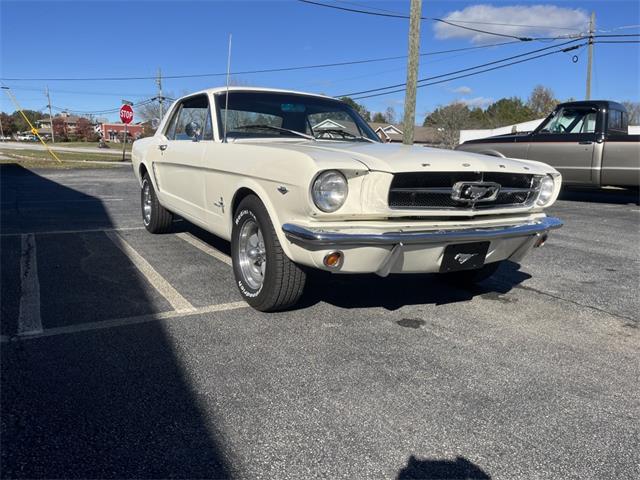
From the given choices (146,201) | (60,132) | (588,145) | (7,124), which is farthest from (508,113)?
(7,124)

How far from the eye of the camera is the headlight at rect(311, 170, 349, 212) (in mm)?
3027

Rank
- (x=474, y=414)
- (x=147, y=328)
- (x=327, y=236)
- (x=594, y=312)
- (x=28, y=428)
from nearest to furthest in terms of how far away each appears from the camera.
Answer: (x=28, y=428) → (x=474, y=414) → (x=327, y=236) → (x=147, y=328) → (x=594, y=312)

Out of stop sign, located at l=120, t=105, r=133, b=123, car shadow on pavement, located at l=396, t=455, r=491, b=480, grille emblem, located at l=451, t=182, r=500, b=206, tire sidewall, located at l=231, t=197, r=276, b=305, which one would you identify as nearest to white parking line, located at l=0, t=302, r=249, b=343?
tire sidewall, located at l=231, t=197, r=276, b=305

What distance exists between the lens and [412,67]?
1253 cm

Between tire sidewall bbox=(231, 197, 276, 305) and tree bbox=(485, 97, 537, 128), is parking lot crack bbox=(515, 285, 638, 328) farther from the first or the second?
tree bbox=(485, 97, 537, 128)

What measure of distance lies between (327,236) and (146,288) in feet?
6.37

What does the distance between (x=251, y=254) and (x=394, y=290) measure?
50.5 inches

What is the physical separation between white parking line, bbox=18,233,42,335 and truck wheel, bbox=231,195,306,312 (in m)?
1.38

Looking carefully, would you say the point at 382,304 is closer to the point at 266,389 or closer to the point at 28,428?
the point at 266,389

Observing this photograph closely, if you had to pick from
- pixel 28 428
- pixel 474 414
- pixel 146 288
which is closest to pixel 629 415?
pixel 474 414

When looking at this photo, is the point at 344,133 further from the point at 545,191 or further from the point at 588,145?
the point at 588,145

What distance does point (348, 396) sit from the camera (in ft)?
8.42

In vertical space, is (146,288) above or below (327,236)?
below

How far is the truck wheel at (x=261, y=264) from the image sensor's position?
3.40 metres
